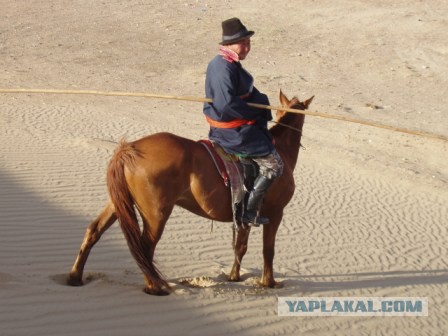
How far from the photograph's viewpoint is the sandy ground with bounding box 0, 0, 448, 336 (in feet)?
22.0

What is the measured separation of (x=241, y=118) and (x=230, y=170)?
1.75 feet

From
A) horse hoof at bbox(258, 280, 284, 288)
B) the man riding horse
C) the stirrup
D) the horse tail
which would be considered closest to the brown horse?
the horse tail

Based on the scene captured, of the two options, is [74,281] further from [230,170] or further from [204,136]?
[204,136]

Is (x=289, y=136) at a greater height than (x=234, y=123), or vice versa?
(x=234, y=123)

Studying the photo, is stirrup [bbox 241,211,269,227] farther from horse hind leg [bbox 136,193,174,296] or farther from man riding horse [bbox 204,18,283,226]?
horse hind leg [bbox 136,193,174,296]

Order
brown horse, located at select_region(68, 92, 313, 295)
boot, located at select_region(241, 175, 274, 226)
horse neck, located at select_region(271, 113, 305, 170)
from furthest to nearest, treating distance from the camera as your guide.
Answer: horse neck, located at select_region(271, 113, 305, 170) < boot, located at select_region(241, 175, 274, 226) < brown horse, located at select_region(68, 92, 313, 295)

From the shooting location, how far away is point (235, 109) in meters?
6.52

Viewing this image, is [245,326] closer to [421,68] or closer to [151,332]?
[151,332]

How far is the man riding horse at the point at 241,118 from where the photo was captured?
6.53m

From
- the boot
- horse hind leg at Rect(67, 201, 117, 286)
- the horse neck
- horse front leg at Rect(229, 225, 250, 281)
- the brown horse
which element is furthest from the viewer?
the horse neck

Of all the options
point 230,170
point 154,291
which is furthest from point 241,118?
point 154,291

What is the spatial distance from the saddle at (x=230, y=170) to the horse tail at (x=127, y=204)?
0.78 m

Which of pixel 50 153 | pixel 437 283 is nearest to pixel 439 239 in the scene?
pixel 437 283

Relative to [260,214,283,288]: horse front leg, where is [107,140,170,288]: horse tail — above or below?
above
